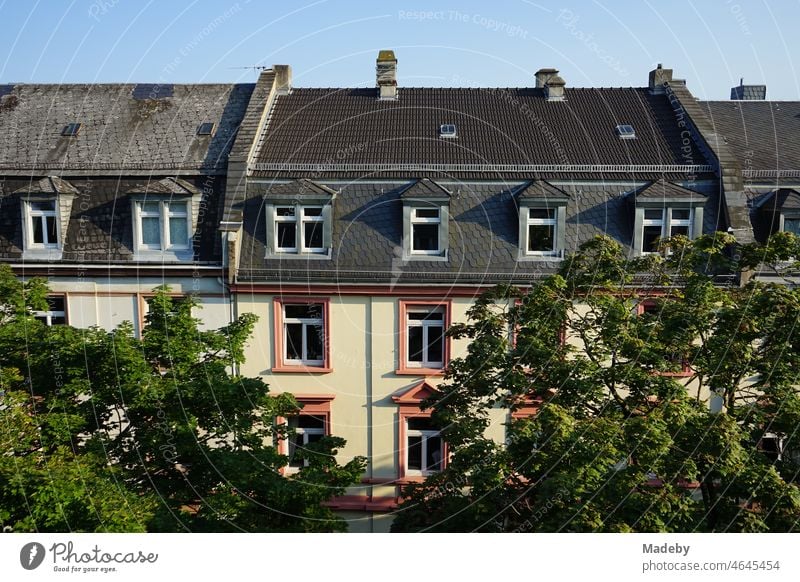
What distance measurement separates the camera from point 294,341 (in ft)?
31.6

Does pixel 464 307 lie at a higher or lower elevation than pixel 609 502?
higher

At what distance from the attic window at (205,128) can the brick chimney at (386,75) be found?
2821 mm

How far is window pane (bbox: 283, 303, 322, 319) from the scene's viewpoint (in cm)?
961

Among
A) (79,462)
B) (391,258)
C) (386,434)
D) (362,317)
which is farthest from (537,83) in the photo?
(79,462)

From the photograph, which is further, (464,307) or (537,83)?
(537,83)

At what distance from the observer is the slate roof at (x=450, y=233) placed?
377 inches

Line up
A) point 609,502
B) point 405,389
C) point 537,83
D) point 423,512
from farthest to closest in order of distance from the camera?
point 537,83, point 405,389, point 423,512, point 609,502

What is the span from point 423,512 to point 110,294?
5.90 meters

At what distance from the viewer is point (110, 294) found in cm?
974

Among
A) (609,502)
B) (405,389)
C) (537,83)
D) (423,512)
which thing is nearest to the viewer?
(609,502)

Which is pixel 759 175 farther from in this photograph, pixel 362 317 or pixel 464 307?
pixel 362 317

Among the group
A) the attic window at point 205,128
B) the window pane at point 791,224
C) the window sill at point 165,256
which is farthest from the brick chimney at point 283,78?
the window pane at point 791,224

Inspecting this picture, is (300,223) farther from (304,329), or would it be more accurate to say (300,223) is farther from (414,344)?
(414,344)

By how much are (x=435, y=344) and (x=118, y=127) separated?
6431 millimetres
